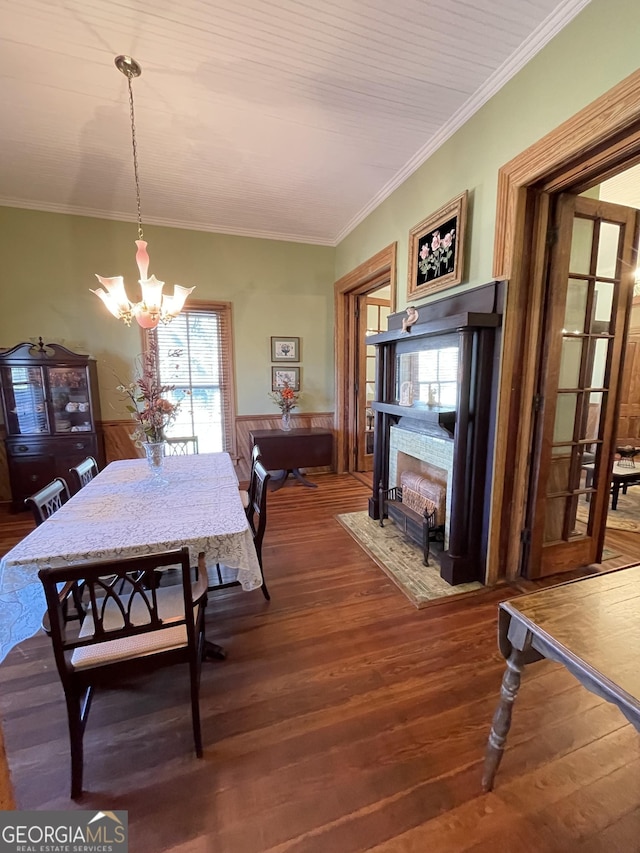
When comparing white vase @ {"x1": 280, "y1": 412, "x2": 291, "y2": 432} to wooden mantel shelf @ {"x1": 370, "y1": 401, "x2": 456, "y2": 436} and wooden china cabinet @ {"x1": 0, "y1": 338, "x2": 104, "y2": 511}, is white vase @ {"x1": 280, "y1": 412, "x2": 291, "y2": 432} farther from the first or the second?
wooden china cabinet @ {"x1": 0, "y1": 338, "x2": 104, "y2": 511}

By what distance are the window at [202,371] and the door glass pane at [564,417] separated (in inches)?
142

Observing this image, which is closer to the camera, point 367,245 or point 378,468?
point 378,468

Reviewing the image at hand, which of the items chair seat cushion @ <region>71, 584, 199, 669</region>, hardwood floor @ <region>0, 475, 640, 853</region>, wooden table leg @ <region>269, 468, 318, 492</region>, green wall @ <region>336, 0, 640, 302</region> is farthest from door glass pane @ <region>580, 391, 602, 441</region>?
wooden table leg @ <region>269, 468, 318, 492</region>

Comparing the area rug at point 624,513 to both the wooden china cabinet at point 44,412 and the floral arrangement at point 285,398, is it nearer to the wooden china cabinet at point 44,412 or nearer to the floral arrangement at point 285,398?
the floral arrangement at point 285,398

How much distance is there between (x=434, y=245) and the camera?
8.66ft

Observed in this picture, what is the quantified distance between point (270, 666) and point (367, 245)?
3.93m

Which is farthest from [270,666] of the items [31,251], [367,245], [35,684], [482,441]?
[31,251]

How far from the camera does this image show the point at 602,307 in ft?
7.70

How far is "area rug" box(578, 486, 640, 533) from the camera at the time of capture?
262 centimetres

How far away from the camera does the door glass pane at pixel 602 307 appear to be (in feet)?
7.58

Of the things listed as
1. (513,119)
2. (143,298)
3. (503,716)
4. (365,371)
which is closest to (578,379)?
(513,119)

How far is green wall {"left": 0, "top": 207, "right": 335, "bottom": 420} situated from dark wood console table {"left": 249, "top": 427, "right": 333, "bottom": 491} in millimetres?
469

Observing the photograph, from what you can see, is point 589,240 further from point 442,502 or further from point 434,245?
point 442,502

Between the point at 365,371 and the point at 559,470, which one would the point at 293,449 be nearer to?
the point at 365,371
